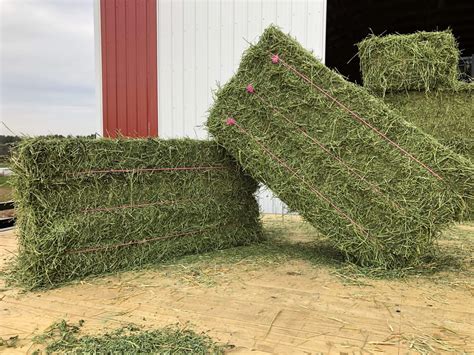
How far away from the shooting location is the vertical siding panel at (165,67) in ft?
22.0

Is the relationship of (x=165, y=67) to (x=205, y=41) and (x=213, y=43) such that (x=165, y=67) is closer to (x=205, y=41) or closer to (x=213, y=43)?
(x=205, y=41)

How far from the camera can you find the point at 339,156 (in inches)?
135

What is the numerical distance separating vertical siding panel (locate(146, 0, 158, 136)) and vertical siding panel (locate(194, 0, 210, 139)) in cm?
71

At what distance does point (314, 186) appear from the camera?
3.52 m

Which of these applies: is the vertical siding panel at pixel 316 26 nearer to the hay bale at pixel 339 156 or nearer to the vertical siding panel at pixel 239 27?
the vertical siding panel at pixel 239 27

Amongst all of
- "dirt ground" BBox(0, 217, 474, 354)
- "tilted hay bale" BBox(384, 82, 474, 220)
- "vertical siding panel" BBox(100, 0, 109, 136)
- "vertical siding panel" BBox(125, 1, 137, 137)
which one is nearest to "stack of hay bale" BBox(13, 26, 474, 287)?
"dirt ground" BBox(0, 217, 474, 354)

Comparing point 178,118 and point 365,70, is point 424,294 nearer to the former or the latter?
point 365,70

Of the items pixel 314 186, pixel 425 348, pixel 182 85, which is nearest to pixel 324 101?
pixel 314 186

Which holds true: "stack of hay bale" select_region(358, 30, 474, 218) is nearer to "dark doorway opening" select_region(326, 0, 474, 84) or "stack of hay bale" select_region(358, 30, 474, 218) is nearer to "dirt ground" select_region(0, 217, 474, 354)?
"dirt ground" select_region(0, 217, 474, 354)

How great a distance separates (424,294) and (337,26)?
6.90 m

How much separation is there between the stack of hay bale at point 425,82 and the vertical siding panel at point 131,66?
3.76m

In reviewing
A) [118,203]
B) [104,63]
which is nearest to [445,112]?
[118,203]

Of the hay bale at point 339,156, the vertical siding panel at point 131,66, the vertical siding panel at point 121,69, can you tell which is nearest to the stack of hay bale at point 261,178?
the hay bale at point 339,156

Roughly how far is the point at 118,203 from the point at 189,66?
3.91 meters
